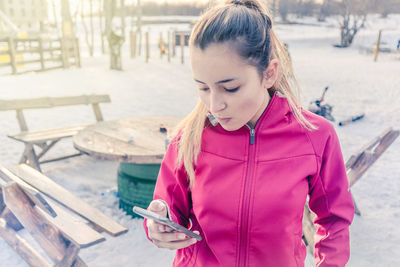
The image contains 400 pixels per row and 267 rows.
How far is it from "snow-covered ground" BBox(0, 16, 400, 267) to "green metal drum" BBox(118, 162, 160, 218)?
24cm

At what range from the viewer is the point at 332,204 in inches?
49.0

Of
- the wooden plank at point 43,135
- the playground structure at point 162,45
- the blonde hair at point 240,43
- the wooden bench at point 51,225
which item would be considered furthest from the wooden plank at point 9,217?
the playground structure at point 162,45

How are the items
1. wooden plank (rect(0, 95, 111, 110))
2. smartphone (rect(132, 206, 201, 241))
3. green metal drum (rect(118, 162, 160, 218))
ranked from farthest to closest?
wooden plank (rect(0, 95, 111, 110)), green metal drum (rect(118, 162, 160, 218)), smartphone (rect(132, 206, 201, 241))

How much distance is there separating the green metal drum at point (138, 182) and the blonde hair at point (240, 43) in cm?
233

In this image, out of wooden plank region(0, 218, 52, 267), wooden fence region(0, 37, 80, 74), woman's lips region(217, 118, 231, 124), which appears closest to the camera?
woman's lips region(217, 118, 231, 124)

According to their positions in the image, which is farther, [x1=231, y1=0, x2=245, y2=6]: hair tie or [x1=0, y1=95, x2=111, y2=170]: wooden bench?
[x1=0, y1=95, x2=111, y2=170]: wooden bench

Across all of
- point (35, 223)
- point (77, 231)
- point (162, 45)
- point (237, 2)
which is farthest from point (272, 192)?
point (162, 45)

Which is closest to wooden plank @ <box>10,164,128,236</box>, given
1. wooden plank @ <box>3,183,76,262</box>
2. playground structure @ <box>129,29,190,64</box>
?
wooden plank @ <box>3,183,76,262</box>

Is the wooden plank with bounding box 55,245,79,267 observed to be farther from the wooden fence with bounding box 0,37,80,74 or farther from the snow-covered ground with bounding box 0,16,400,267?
the wooden fence with bounding box 0,37,80,74

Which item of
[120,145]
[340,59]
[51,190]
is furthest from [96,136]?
[340,59]

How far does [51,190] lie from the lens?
3109mm

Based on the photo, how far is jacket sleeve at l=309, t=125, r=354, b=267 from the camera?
4.02 feet

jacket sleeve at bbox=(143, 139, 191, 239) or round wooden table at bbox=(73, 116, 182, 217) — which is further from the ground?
jacket sleeve at bbox=(143, 139, 191, 239)

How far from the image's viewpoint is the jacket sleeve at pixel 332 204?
1.23m
